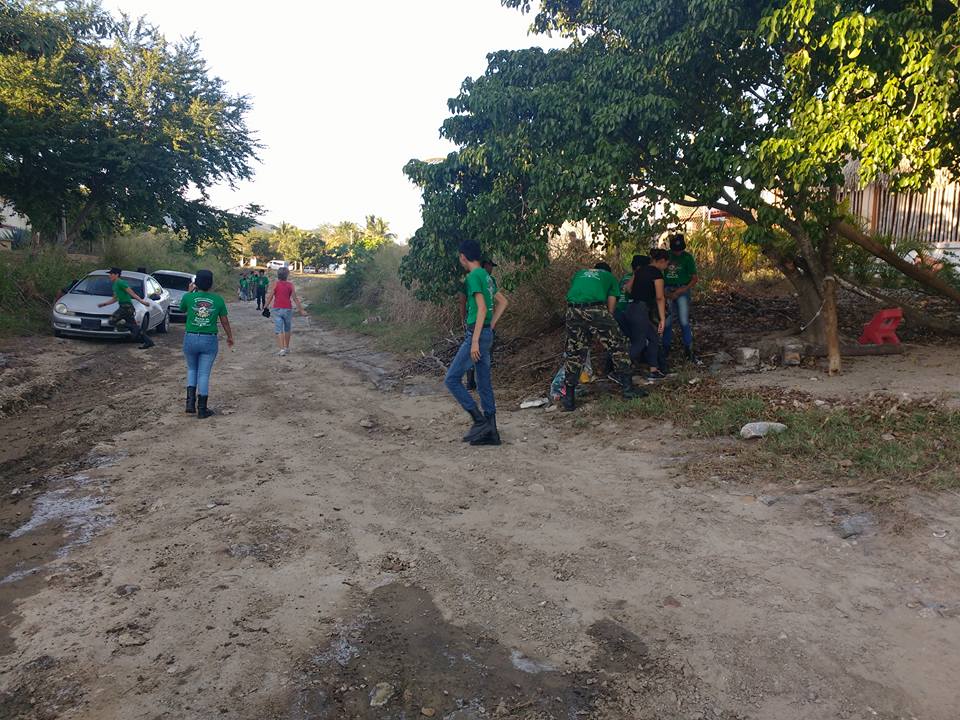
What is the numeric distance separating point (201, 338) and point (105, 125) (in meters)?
14.4

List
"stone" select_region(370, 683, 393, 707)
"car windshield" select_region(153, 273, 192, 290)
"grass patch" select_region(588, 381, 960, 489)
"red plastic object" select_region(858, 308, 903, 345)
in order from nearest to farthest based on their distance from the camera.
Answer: "stone" select_region(370, 683, 393, 707)
"grass patch" select_region(588, 381, 960, 489)
"red plastic object" select_region(858, 308, 903, 345)
"car windshield" select_region(153, 273, 192, 290)

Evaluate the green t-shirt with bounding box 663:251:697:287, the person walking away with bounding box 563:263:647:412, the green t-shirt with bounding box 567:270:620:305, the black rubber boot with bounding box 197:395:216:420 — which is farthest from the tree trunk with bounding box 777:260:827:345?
the black rubber boot with bounding box 197:395:216:420

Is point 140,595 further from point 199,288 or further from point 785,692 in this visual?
point 199,288

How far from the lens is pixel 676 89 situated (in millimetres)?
7684

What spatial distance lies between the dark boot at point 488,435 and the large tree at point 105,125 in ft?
50.2

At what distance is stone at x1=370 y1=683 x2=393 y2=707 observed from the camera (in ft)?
8.62

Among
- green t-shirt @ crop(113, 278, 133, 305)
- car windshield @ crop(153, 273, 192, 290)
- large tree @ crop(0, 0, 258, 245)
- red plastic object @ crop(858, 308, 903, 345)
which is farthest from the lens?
car windshield @ crop(153, 273, 192, 290)

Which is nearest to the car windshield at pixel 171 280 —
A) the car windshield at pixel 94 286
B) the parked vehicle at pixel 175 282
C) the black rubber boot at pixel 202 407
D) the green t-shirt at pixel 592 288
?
the parked vehicle at pixel 175 282

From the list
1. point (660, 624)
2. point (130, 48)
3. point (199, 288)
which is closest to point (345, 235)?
point (130, 48)

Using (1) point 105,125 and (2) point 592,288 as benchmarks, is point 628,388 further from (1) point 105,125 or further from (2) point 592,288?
(1) point 105,125

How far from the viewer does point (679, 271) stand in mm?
8617

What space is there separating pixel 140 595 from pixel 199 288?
485cm

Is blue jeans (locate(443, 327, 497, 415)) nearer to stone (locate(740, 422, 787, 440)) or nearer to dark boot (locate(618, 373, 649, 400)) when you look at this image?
dark boot (locate(618, 373, 649, 400))

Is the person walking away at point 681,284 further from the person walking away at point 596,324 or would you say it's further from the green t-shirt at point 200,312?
the green t-shirt at point 200,312
